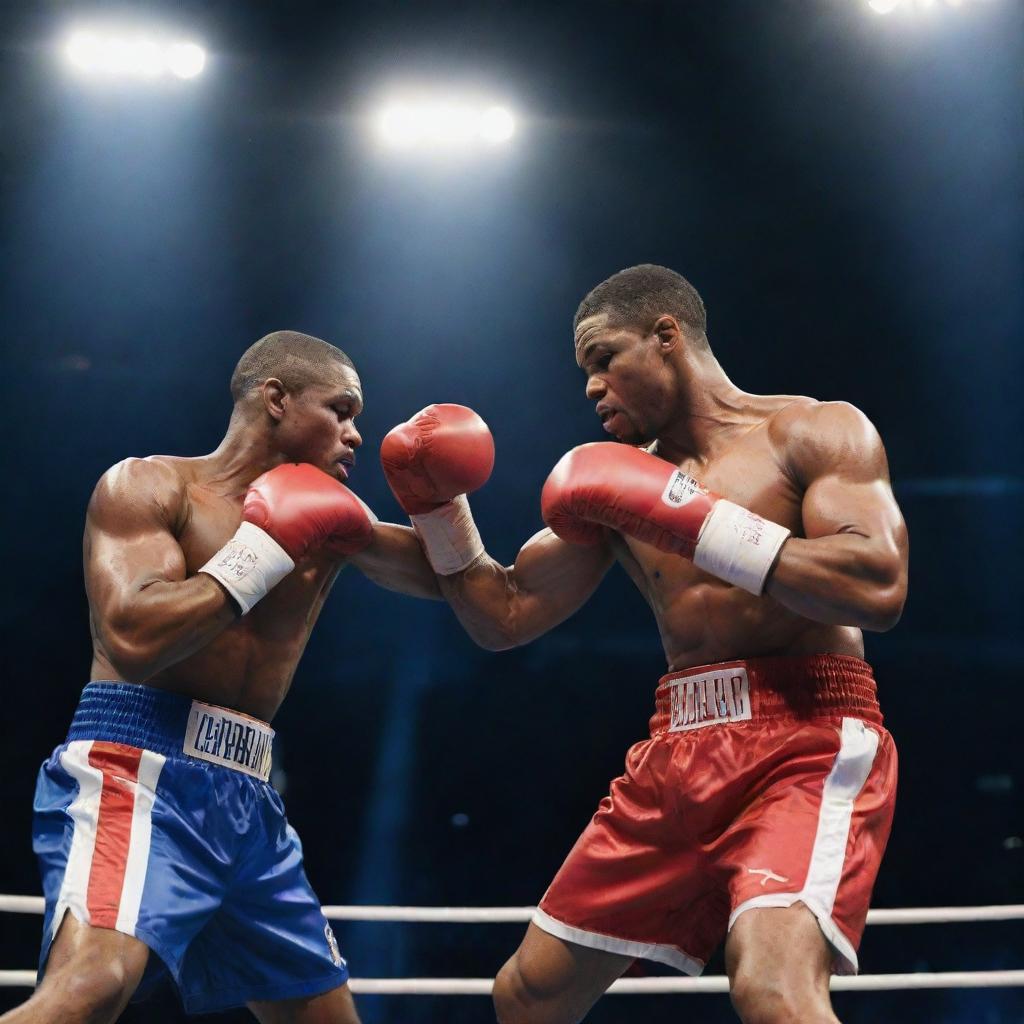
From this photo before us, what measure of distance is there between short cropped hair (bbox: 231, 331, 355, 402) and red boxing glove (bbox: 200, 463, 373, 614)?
230 mm

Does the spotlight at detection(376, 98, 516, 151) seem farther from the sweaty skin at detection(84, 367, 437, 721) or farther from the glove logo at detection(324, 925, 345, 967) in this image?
the glove logo at detection(324, 925, 345, 967)

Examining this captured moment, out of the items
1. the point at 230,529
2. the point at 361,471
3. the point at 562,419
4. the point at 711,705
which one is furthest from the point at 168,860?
the point at 562,419

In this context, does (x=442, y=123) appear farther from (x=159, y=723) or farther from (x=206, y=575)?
(x=159, y=723)

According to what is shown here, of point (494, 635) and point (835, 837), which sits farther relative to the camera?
point (494, 635)

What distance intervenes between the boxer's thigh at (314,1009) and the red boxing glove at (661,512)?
109cm

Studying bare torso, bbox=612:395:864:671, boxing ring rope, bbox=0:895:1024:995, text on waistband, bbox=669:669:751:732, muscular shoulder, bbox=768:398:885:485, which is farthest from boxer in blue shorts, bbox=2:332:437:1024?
muscular shoulder, bbox=768:398:885:485

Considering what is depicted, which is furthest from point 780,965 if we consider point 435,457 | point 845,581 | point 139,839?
point 435,457

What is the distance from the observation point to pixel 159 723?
2338 mm

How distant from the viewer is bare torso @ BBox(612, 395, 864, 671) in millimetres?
2271

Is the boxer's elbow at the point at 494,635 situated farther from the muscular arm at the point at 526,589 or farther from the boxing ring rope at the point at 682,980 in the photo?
the boxing ring rope at the point at 682,980

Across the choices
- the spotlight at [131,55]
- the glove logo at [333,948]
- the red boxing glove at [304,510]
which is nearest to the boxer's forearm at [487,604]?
the red boxing glove at [304,510]

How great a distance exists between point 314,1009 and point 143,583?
949 millimetres

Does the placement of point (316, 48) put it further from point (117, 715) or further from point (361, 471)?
point (117, 715)

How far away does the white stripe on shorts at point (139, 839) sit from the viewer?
2.10 m
